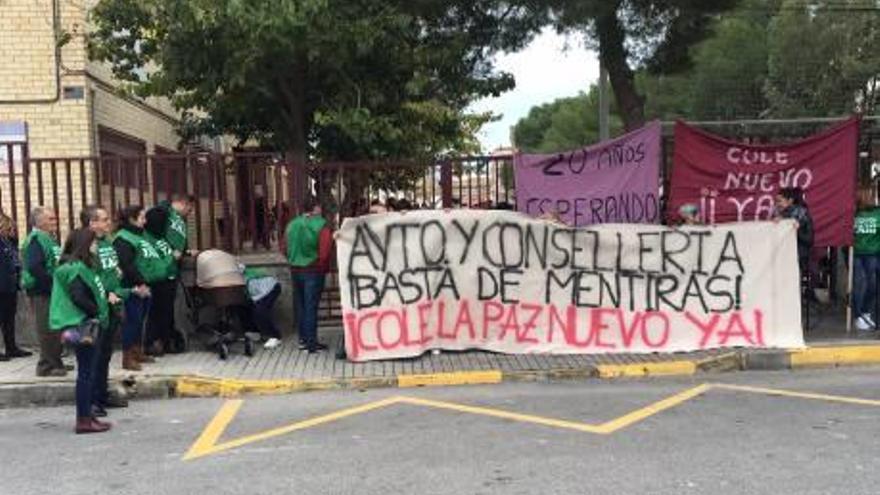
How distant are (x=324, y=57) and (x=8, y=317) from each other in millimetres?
4593

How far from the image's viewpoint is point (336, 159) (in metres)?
16.6

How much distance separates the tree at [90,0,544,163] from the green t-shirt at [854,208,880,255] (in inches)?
170

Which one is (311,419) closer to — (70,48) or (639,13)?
(639,13)

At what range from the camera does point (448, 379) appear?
9609 millimetres

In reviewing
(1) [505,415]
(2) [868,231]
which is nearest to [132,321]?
(1) [505,415]

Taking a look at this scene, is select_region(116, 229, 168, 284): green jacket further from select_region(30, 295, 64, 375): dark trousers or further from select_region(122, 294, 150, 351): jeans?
select_region(30, 295, 64, 375): dark trousers

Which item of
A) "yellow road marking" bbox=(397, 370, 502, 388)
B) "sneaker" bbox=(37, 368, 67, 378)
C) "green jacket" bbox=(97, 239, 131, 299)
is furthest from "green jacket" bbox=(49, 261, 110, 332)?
"yellow road marking" bbox=(397, 370, 502, 388)

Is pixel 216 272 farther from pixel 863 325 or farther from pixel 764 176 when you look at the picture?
pixel 863 325

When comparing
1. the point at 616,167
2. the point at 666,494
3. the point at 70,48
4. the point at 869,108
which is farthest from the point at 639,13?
the point at 869,108

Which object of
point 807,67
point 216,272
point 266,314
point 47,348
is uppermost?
point 807,67

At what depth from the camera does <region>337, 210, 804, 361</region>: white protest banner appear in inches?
413

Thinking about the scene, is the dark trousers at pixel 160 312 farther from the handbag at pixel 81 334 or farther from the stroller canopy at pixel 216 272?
the handbag at pixel 81 334

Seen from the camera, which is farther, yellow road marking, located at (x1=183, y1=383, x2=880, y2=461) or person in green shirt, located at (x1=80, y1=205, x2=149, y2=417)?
person in green shirt, located at (x1=80, y1=205, x2=149, y2=417)

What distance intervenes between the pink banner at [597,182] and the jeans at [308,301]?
2.40 metres
